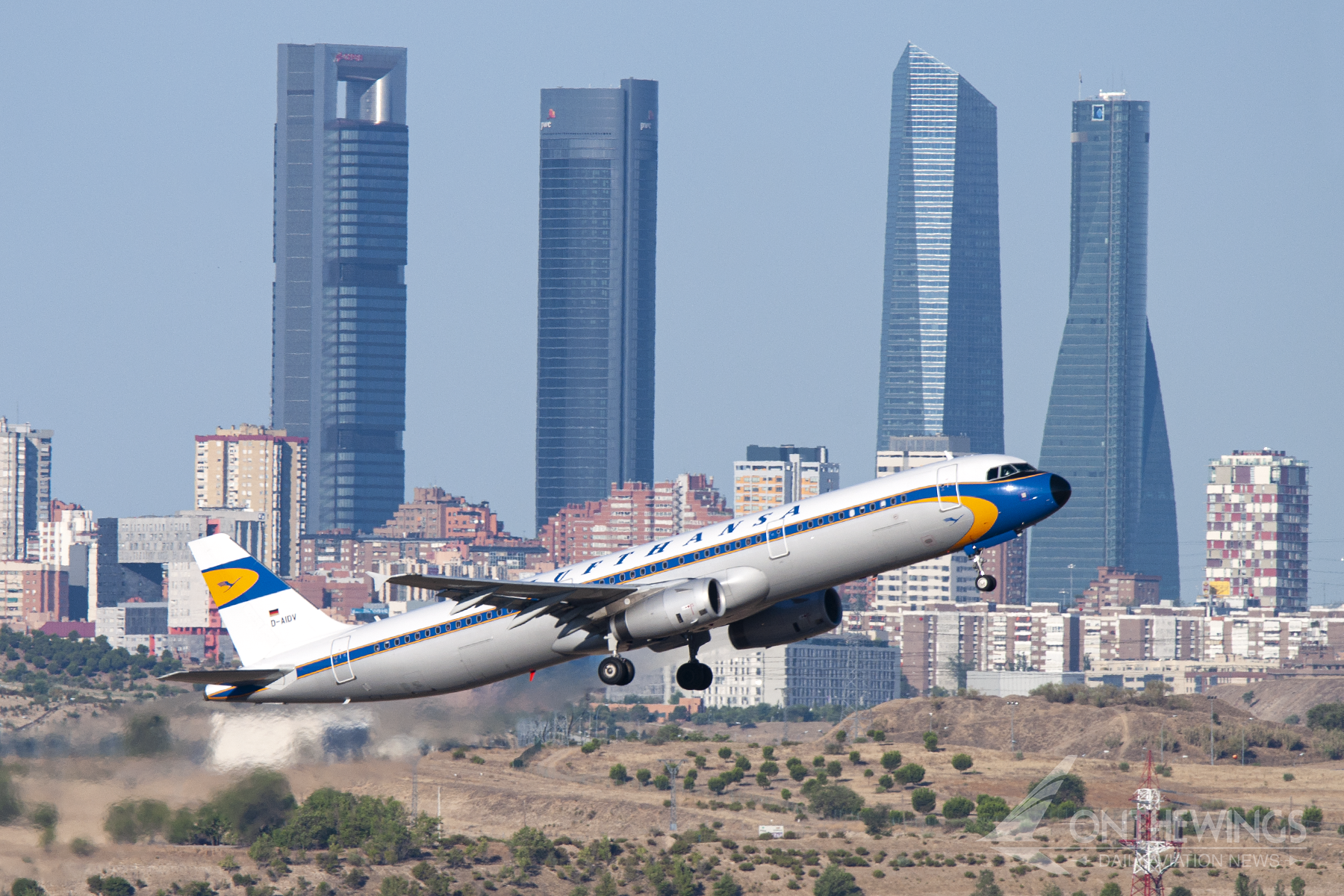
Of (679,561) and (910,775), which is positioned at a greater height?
(679,561)

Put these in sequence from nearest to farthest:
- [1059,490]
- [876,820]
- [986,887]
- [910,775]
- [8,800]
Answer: [1059,490] < [8,800] < [986,887] < [876,820] < [910,775]

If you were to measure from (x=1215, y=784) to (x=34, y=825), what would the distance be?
359 ft

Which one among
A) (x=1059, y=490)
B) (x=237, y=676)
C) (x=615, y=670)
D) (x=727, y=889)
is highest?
(x=1059, y=490)

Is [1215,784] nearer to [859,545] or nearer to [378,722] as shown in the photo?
[378,722]

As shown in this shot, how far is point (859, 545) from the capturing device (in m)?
62.2

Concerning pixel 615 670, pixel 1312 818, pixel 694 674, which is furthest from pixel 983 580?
pixel 1312 818

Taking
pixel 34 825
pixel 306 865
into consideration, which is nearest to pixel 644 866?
pixel 306 865

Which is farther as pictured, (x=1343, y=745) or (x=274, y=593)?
(x=1343, y=745)

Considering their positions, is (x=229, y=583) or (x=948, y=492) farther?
(x=229, y=583)

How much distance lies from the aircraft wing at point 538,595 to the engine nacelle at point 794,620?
485cm

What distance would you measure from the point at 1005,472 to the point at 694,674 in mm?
12529

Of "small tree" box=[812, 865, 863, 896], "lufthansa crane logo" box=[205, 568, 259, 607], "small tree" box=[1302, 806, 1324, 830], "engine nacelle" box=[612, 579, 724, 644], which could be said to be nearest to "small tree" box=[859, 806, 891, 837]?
"small tree" box=[812, 865, 863, 896]

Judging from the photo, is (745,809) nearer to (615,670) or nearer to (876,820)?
(876,820)

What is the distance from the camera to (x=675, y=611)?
6284 cm
